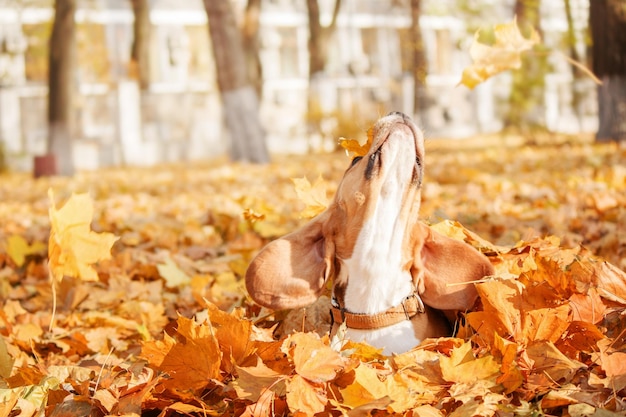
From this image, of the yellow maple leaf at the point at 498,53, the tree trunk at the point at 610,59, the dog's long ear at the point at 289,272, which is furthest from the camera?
the tree trunk at the point at 610,59

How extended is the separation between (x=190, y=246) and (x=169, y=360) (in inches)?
116

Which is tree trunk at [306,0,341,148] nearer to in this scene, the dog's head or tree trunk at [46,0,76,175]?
tree trunk at [46,0,76,175]

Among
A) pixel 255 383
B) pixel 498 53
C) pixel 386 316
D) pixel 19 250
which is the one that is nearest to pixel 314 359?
pixel 255 383

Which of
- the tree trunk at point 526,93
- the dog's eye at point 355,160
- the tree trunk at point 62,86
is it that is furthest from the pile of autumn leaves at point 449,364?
the tree trunk at point 526,93

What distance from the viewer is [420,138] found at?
7.83 ft

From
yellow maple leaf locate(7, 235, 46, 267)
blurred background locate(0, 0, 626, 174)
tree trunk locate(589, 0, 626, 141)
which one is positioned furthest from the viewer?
blurred background locate(0, 0, 626, 174)

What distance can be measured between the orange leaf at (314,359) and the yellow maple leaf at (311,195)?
2.99 feet

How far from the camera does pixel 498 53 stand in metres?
3.19

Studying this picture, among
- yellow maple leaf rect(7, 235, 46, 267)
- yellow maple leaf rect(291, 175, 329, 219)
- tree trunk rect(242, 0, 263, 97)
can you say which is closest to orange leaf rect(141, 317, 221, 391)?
yellow maple leaf rect(291, 175, 329, 219)

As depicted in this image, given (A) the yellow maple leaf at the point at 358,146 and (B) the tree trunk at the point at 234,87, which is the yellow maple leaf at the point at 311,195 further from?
(B) the tree trunk at the point at 234,87

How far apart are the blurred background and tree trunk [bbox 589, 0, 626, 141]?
2cm

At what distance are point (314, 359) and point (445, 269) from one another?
0.63 metres

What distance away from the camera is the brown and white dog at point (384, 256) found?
2.31 meters

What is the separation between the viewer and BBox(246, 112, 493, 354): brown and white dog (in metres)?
2.31
